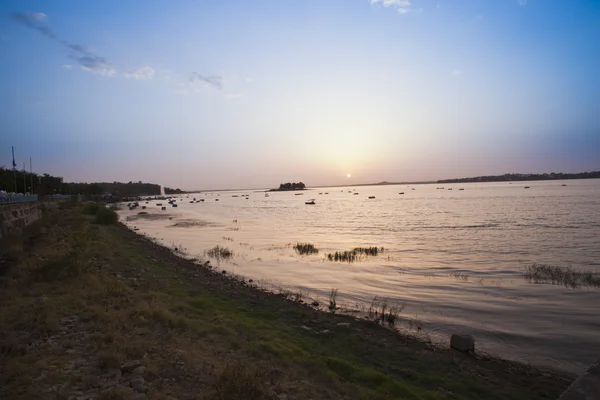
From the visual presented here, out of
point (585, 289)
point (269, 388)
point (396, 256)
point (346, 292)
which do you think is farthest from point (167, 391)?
point (396, 256)

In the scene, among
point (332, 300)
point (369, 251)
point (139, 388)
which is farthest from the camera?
point (369, 251)

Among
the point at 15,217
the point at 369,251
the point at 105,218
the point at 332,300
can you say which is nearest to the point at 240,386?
the point at 332,300

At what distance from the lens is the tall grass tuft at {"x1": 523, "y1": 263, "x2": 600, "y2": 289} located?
60.4ft

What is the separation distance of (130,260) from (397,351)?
1790 cm

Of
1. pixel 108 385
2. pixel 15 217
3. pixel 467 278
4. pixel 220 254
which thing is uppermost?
pixel 15 217

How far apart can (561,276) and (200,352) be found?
2019 centimetres

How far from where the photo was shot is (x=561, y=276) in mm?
19625

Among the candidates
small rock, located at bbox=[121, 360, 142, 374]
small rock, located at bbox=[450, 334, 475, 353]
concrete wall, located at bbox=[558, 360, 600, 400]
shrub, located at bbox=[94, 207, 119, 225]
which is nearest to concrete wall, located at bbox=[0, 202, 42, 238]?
shrub, located at bbox=[94, 207, 119, 225]

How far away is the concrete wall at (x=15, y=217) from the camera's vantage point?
82.0ft

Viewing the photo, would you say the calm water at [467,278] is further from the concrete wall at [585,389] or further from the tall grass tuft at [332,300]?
the concrete wall at [585,389]

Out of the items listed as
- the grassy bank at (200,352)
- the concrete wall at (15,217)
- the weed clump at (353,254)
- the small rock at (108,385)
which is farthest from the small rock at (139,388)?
the concrete wall at (15,217)

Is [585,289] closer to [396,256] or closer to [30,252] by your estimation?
[396,256]

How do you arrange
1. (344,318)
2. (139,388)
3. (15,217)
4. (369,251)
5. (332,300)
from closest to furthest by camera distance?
(139,388), (344,318), (332,300), (15,217), (369,251)

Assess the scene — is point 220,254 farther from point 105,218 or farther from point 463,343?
point 105,218
